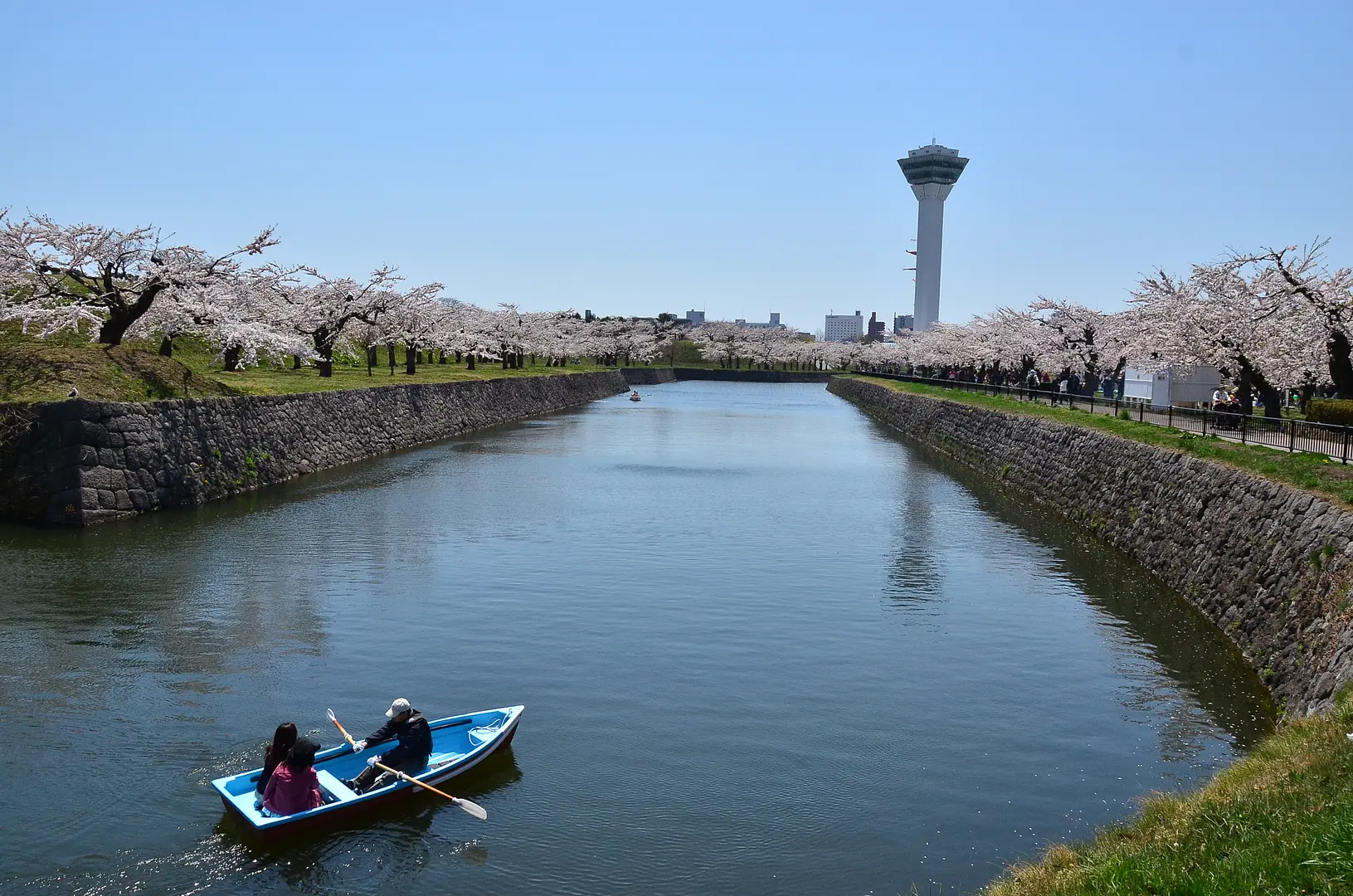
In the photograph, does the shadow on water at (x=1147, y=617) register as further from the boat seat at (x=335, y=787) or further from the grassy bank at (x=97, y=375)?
the grassy bank at (x=97, y=375)

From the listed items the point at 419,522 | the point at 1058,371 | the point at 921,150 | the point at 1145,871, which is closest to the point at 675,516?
the point at 419,522

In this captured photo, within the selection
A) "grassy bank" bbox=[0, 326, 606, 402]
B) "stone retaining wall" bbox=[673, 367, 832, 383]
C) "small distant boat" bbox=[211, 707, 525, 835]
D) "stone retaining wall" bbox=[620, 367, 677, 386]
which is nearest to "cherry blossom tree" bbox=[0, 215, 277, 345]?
"grassy bank" bbox=[0, 326, 606, 402]

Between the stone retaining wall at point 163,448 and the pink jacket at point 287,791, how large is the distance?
17965 mm

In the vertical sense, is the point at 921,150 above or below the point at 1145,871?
above

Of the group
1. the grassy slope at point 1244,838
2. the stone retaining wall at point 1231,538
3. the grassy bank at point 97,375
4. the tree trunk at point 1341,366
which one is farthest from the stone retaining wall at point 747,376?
the grassy slope at point 1244,838

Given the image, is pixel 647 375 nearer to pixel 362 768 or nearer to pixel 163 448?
pixel 163 448

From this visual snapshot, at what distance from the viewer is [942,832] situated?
10703 millimetres

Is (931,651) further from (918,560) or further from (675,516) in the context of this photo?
(675,516)

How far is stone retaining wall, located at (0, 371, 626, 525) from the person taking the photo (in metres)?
25.5

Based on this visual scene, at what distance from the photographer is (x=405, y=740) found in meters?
11.3

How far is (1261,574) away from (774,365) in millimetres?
158884

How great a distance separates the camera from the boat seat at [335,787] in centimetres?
1072

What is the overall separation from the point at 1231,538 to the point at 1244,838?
A: 13327 millimetres

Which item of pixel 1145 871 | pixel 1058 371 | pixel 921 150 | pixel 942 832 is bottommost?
pixel 942 832
